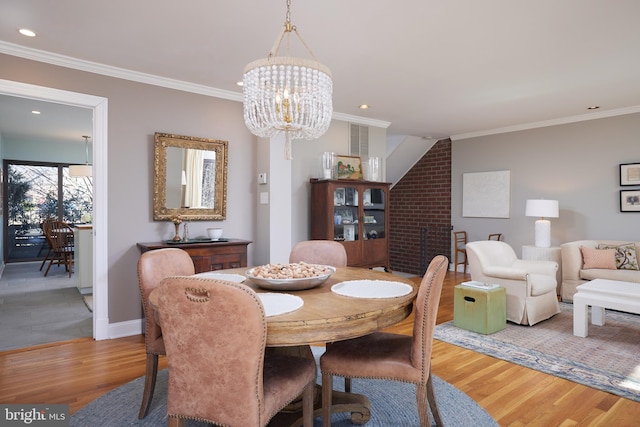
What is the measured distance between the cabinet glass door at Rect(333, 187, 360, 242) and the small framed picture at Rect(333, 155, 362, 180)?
281 millimetres

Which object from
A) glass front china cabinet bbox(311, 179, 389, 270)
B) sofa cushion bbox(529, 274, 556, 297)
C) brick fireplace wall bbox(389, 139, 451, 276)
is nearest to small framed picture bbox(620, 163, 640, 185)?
sofa cushion bbox(529, 274, 556, 297)

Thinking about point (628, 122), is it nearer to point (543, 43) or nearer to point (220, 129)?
point (543, 43)

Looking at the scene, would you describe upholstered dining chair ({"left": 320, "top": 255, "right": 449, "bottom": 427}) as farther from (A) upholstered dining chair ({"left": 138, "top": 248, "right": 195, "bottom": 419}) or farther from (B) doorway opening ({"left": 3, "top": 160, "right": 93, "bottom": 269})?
(B) doorway opening ({"left": 3, "top": 160, "right": 93, "bottom": 269})

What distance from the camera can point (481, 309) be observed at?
3.43 meters

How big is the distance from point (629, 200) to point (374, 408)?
15.0 feet

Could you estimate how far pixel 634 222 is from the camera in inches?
187

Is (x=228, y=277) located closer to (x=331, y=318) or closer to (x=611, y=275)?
(x=331, y=318)

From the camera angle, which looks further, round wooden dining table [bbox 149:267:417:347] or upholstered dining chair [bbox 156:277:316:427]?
round wooden dining table [bbox 149:267:417:347]

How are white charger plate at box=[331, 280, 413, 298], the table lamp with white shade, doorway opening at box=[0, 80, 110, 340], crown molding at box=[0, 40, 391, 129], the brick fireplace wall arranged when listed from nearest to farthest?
white charger plate at box=[331, 280, 413, 298] → crown molding at box=[0, 40, 391, 129] → doorway opening at box=[0, 80, 110, 340] → the table lamp with white shade → the brick fireplace wall

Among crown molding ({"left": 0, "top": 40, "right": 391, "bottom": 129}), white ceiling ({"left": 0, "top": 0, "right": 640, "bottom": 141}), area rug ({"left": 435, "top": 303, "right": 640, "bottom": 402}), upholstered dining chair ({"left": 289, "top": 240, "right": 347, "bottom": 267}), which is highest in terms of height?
white ceiling ({"left": 0, "top": 0, "right": 640, "bottom": 141})

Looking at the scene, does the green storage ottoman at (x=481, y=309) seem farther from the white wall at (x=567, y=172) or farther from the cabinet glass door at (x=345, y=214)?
the white wall at (x=567, y=172)

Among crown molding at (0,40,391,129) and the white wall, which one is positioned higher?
crown molding at (0,40,391,129)

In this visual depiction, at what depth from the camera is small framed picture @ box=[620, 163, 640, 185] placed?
15.5 feet

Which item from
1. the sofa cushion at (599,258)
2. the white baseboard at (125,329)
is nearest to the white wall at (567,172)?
the sofa cushion at (599,258)
